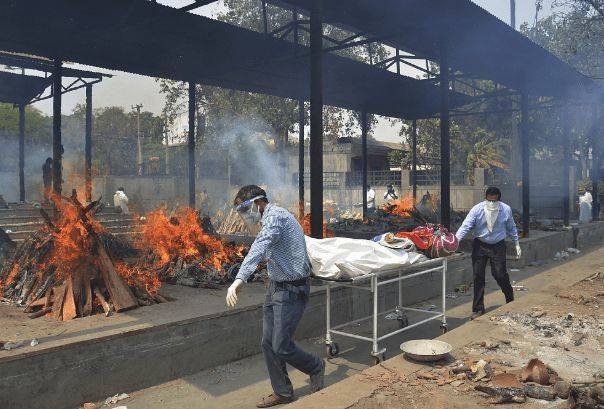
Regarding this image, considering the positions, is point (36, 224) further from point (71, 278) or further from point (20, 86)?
point (20, 86)

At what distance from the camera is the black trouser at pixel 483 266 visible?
7891mm

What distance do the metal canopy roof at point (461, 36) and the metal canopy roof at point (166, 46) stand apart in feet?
4.20

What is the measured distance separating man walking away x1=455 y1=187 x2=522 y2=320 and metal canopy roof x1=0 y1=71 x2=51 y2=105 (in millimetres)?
13645

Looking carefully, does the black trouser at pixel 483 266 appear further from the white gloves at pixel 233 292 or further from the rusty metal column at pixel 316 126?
the white gloves at pixel 233 292

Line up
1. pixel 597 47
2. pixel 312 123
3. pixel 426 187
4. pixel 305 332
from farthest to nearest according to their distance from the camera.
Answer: pixel 426 187
pixel 597 47
pixel 312 123
pixel 305 332

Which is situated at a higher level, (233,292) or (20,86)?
(20,86)

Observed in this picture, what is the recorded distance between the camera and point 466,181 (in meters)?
31.9

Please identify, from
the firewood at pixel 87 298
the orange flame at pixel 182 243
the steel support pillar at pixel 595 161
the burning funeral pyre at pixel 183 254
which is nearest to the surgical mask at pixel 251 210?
the firewood at pixel 87 298

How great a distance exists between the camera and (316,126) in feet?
25.5

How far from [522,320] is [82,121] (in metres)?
44.8

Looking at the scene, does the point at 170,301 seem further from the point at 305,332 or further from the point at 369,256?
the point at 369,256

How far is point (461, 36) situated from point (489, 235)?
5.44 metres

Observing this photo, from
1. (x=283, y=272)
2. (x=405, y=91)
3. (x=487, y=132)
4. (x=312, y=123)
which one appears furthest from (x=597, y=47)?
(x=283, y=272)

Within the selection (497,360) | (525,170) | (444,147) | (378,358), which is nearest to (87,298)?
(378,358)
